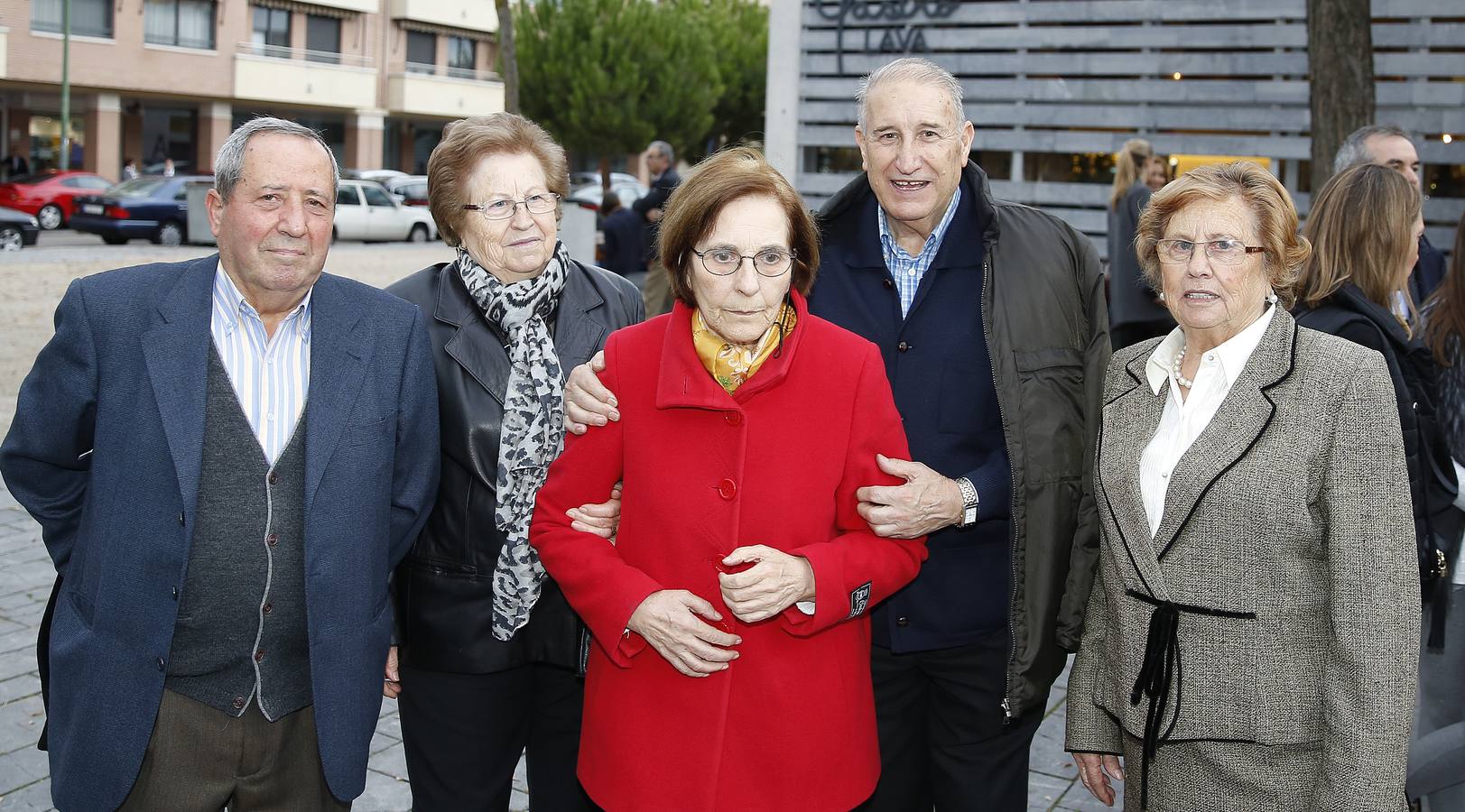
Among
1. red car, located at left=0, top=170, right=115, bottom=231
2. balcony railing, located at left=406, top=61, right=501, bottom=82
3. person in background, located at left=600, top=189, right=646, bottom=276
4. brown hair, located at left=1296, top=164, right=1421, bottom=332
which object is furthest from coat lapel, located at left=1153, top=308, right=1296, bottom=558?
balcony railing, located at left=406, top=61, right=501, bottom=82

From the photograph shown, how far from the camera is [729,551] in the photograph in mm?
2613

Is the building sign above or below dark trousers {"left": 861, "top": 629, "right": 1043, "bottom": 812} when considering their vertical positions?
above

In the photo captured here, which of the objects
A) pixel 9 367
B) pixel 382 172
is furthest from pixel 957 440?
pixel 382 172

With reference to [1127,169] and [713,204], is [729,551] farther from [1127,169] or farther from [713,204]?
[1127,169]

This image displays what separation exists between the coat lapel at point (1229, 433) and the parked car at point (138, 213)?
25.3 metres

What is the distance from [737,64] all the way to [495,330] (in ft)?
134

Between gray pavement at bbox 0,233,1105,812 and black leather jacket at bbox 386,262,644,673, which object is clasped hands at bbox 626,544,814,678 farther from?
gray pavement at bbox 0,233,1105,812

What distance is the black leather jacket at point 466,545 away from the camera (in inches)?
123

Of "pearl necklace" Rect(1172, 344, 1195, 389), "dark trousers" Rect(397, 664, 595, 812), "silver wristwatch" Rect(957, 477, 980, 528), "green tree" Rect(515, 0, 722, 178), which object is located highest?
"green tree" Rect(515, 0, 722, 178)

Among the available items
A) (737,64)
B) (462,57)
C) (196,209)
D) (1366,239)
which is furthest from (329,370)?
(462,57)

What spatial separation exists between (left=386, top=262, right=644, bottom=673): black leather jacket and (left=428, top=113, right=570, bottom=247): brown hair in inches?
8.9

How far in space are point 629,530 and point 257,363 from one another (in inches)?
36.3

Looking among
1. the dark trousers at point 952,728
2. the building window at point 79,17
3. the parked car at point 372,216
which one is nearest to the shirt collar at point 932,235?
the dark trousers at point 952,728

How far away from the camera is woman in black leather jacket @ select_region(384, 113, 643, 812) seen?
3.10 meters
